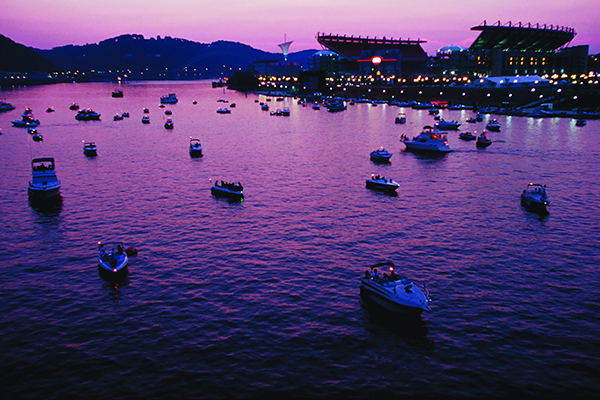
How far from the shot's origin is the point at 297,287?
140ft

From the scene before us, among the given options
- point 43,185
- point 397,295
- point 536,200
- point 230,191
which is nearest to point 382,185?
point 536,200

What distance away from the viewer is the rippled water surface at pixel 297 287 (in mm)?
30125

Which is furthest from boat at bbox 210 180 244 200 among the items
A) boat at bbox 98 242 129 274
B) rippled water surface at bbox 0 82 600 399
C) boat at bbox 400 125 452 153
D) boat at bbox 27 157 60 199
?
boat at bbox 400 125 452 153

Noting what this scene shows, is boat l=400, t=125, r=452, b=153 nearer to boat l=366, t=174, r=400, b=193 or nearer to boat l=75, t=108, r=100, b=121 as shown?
boat l=366, t=174, r=400, b=193

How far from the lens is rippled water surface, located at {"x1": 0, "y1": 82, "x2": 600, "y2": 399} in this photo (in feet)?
98.8

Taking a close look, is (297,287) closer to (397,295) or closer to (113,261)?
(397,295)

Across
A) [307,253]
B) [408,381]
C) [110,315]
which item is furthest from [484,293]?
[110,315]

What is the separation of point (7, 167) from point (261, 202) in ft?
218

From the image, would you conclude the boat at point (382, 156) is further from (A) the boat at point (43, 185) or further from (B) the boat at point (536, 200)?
(A) the boat at point (43, 185)

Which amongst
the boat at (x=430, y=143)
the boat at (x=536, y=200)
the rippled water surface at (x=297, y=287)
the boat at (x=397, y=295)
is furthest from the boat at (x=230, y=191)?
the boat at (x=430, y=143)

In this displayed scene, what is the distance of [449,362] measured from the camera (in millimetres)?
31297

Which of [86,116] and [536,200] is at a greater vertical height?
[86,116]

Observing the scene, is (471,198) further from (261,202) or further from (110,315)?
(110,315)

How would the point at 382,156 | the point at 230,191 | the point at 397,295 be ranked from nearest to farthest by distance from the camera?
the point at 397,295
the point at 230,191
the point at 382,156
